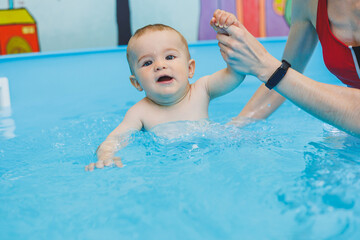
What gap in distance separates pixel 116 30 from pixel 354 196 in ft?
15.7

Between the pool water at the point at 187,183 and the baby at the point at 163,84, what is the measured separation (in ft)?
0.20

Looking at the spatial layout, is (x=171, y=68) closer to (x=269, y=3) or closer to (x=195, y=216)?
(x=195, y=216)

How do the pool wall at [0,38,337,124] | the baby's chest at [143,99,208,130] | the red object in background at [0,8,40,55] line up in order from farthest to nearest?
the red object in background at [0,8,40,55] → the pool wall at [0,38,337,124] → the baby's chest at [143,99,208,130]

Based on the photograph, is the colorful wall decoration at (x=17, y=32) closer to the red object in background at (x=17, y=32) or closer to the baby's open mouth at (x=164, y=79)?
the red object in background at (x=17, y=32)

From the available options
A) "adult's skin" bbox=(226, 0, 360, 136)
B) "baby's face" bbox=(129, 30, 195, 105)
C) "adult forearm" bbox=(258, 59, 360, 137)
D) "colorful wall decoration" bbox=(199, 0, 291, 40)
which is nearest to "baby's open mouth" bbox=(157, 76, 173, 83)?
"baby's face" bbox=(129, 30, 195, 105)

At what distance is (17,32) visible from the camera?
516 centimetres

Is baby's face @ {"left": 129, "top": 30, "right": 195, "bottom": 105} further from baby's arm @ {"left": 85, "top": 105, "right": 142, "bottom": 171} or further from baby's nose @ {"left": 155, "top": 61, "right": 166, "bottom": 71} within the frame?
baby's arm @ {"left": 85, "top": 105, "right": 142, "bottom": 171}

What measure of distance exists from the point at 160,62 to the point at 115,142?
419 mm

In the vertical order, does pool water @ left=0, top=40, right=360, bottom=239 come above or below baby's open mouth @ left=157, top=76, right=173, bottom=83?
below

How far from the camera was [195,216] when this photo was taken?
46.8 inches

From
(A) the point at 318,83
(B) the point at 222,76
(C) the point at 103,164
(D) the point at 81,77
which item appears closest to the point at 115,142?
(C) the point at 103,164

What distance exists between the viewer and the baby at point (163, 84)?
1740 millimetres

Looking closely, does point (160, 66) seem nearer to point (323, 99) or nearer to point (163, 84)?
point (163, 84)

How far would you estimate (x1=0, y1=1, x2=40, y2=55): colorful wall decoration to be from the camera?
509cm
